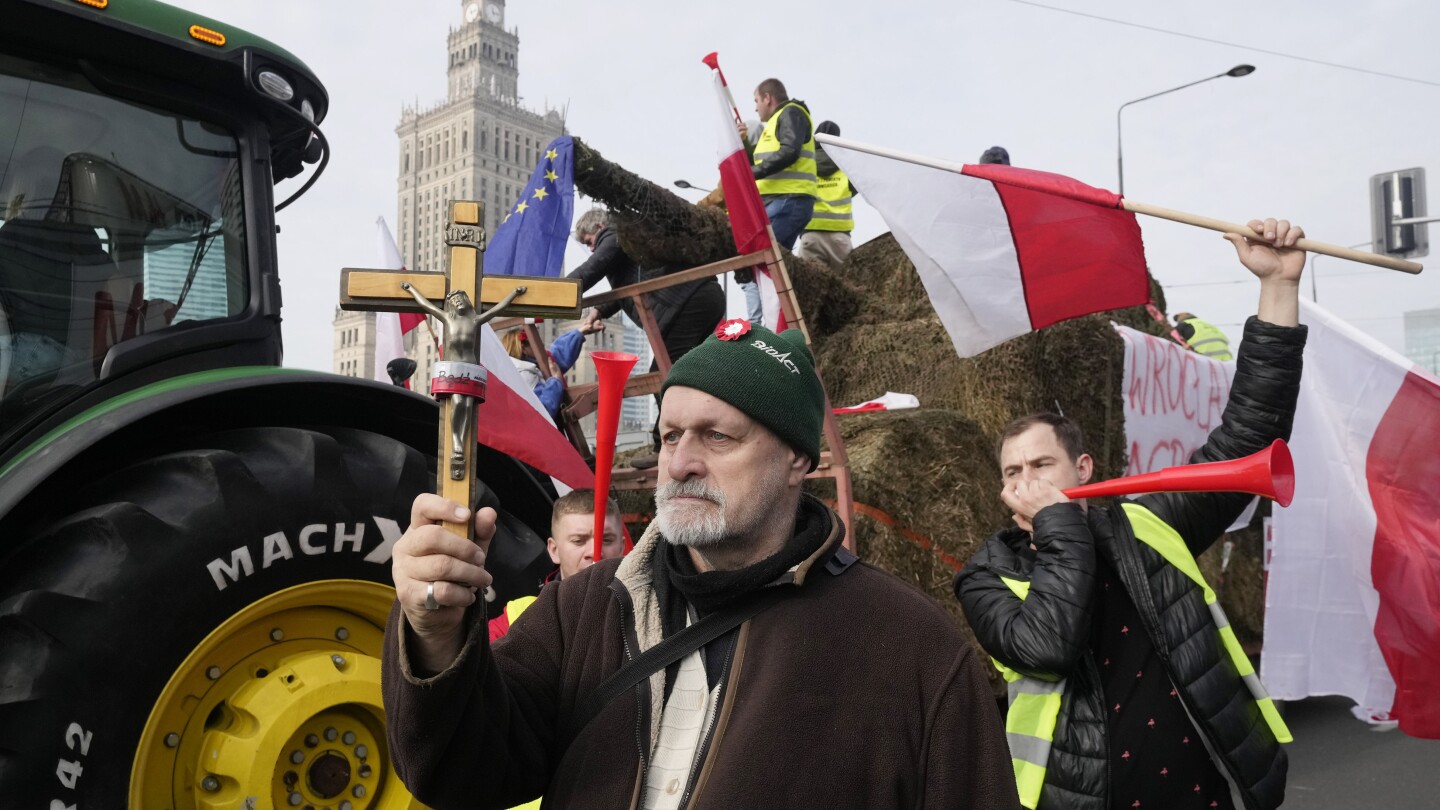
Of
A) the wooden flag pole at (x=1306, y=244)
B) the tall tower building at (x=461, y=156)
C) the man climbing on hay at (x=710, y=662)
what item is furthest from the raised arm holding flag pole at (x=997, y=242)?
the tall tower building at (x=461, y=156)

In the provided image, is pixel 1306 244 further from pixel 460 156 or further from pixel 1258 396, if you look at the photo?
pixel 460 156

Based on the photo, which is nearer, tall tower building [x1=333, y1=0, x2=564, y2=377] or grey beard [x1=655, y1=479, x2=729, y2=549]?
grey beard [x1=655, y1=479, x2=729, y2=549]

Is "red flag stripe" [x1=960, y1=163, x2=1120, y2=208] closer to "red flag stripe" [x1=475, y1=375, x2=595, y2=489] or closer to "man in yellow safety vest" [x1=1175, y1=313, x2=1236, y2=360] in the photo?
"red flag stripe" [x1=475, y1=375, x2=595, y2=489]

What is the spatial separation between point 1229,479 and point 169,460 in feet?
8.29

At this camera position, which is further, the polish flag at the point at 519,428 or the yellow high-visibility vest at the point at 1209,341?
the yellow high-visibility vest at the point at 1209,341

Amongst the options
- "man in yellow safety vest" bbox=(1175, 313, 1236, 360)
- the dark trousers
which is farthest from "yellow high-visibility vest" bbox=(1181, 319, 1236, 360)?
the dark trousers

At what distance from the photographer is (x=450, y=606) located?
145 cm

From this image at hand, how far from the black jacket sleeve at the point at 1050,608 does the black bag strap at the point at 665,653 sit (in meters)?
1.02

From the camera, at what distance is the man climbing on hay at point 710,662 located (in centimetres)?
154

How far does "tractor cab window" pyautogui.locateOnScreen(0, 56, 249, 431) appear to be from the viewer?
2.71 meters

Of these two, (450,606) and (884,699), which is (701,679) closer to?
(884,699)

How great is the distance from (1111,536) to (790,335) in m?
1.12

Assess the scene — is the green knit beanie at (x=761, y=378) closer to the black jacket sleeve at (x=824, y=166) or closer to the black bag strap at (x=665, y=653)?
the black bag strap at (x=665, y=653)

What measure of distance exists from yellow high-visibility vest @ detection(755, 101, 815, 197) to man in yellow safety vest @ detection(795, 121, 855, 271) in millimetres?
570
